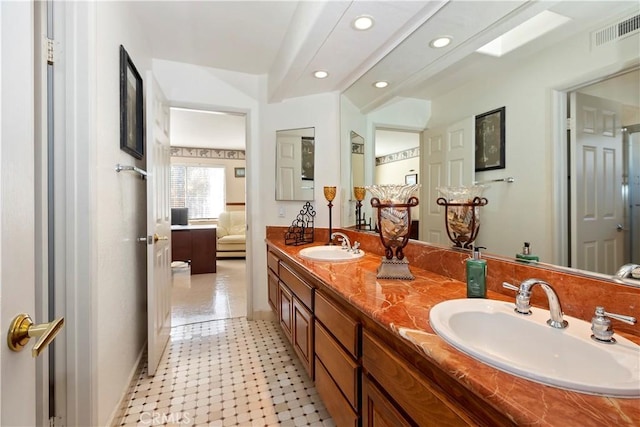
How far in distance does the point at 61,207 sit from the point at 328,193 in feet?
A: 5.47

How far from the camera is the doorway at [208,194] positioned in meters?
3.26

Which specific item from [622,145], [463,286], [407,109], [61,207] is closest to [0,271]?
[61,207]

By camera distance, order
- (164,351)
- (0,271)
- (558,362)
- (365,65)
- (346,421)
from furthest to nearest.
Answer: (164,351) < (365,65) < (346,421) < (558,362) < (0,271)

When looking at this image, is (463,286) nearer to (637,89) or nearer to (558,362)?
(558,362)

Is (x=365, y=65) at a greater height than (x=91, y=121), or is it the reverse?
(x=365, y=65)

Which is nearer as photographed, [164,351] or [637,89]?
[637,89]

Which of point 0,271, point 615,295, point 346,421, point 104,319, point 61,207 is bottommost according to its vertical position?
point 346,421

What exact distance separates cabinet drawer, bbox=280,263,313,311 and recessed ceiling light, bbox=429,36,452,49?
4.88 feet

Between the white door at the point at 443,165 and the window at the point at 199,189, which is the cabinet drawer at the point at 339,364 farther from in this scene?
the window at the point at 199,189

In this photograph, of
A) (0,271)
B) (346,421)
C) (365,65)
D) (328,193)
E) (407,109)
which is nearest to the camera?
(0,271)

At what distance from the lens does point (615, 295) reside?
2.56 feet

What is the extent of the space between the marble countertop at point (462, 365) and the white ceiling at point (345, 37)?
103 cm

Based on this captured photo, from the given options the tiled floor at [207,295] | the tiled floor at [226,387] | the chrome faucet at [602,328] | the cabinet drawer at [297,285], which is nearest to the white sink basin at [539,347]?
the chrome faucet at [602,328]

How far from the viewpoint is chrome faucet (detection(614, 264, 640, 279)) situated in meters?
0.78
